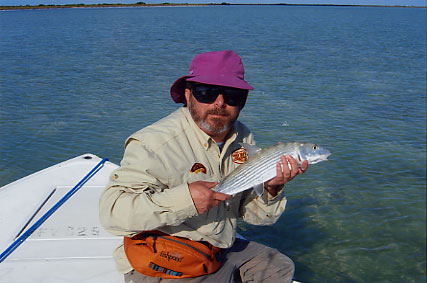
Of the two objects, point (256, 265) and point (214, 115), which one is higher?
point (214, 115)

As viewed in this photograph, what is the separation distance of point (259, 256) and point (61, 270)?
1.85m

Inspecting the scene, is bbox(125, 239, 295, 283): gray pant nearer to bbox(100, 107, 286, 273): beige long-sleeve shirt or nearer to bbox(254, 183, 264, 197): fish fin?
bbox(100, 107, 286, 273): beige long-sleeve shirt

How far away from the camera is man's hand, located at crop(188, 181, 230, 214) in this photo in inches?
118

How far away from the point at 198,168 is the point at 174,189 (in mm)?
416

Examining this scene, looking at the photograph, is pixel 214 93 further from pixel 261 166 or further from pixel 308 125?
pixel 308 125

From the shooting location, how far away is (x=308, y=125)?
13359mm

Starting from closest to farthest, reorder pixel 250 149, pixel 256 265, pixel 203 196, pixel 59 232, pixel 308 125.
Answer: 1. pixel 203 196
2. pixel 250 149
3. pixel 256 265
4. pixel 59 232
5. pixel 308 125

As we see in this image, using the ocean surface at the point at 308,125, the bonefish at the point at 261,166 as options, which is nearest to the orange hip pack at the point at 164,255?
the bonefish at the point at 261,166

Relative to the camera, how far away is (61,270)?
4160 millimetres

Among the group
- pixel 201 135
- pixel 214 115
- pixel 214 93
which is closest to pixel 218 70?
pixel 214 93

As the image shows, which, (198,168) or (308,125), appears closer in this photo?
(198,168)

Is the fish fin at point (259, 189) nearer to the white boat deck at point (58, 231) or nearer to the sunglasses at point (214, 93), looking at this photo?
the sunglasses at point (214, 93)

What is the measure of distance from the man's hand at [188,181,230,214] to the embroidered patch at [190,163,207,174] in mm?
286

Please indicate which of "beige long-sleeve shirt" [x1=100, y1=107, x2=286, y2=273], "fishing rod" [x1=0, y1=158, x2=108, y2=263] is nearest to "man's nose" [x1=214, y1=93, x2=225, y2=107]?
"beige long-sleeve shirt" [x1=100, y1=107, x2=286, y2=273]
